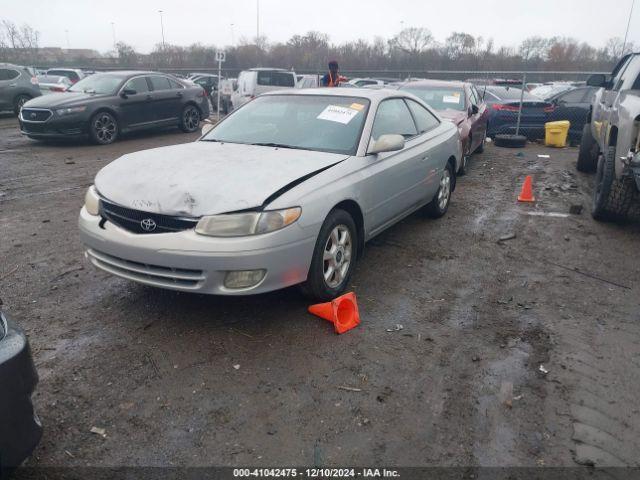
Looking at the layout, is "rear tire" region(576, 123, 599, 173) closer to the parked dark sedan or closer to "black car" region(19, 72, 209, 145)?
the parked dark sedan

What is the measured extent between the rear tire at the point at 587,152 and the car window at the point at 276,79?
10327 millimetres

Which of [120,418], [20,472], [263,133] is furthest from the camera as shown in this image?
[263,133]

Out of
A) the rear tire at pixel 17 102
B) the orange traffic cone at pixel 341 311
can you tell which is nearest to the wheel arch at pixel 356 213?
the orange traffic cone at pixel 341 311

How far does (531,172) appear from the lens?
9.37 meters

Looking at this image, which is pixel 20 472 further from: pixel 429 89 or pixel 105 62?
pixel 105 62

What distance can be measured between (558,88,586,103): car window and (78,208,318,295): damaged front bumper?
1216 centimetres

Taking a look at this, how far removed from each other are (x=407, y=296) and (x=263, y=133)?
1960 millimetres

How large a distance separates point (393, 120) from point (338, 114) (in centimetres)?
73

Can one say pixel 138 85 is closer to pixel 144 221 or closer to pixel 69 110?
pixel 69 110

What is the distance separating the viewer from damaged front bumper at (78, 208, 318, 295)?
3109 millimetres

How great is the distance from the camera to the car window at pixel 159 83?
12.5 metres

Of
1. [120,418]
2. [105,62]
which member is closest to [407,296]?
[120,418]

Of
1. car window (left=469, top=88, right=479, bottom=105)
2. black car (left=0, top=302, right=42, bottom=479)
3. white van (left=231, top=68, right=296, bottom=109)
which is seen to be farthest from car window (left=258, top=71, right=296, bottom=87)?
black car (left=0, top=302, right=42, bottom=479)

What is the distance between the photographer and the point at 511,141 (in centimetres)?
1211
